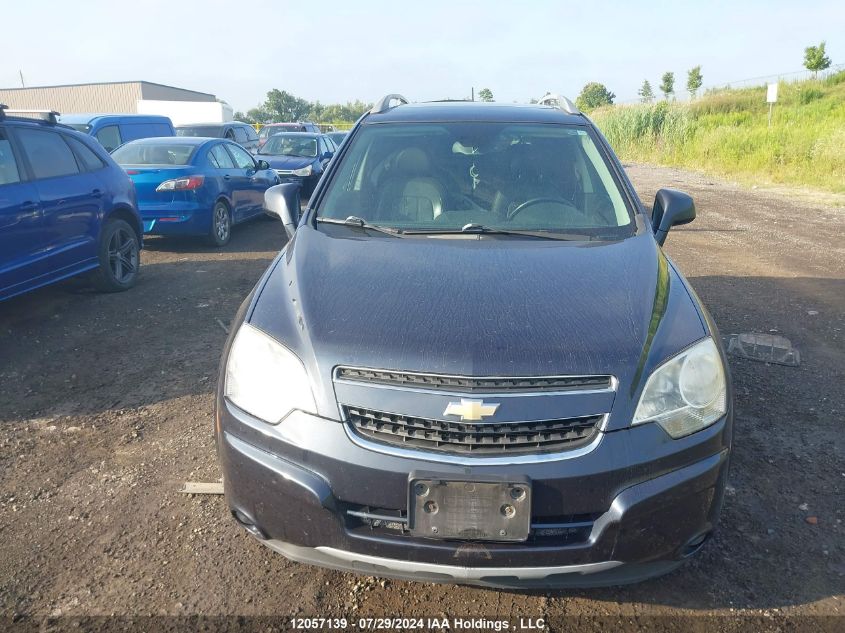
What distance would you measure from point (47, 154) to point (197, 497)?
416 cm

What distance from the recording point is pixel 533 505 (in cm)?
201

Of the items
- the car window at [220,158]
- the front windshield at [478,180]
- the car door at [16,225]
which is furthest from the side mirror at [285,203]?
the car window at [220,158]

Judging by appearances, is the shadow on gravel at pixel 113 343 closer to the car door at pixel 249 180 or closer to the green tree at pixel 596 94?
the car door at pixel 249 180

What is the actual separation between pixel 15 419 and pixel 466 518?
313 centimetres

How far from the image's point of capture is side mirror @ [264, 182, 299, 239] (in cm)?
362

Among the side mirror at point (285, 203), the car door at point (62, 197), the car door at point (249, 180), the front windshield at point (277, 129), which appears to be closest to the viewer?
the side mirror at point (285, 203)

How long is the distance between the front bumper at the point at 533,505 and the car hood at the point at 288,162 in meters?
11.7

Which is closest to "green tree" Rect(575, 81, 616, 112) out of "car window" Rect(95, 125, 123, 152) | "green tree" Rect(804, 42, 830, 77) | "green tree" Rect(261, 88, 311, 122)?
"green tree" Rect(261, 88, 311, 122)

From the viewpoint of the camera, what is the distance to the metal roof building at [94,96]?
54469 millimetres

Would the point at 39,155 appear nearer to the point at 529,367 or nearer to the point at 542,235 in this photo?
the point at 542,235

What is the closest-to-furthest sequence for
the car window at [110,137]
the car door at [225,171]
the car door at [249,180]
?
the car door at [225,171], the car door at [249,180], the car window at [110,137]

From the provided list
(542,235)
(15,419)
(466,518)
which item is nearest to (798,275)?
(542,235)

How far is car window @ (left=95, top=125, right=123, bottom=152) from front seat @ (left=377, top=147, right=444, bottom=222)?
10214 mm

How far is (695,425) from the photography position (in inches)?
86.4
